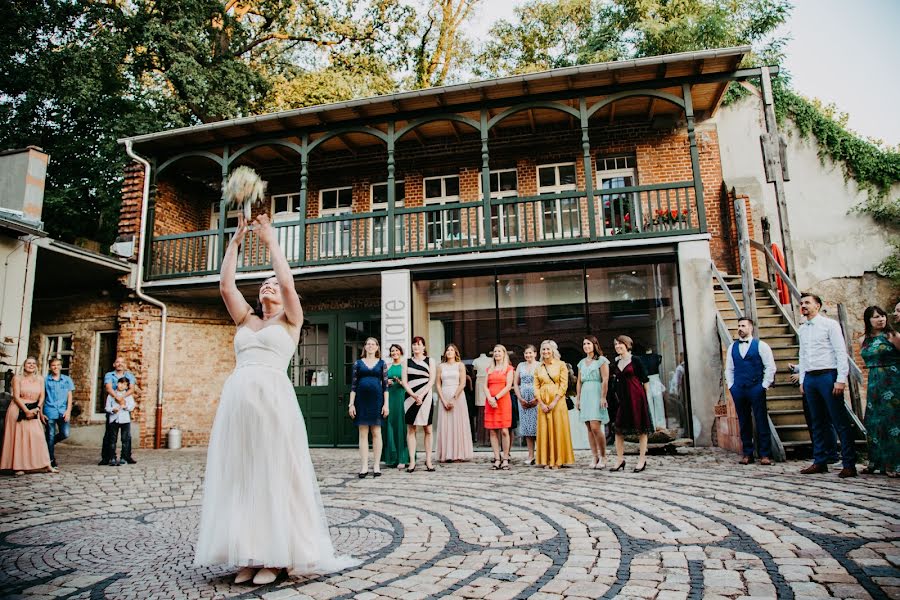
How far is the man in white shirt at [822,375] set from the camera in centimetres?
615

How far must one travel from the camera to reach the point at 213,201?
14.9 meters

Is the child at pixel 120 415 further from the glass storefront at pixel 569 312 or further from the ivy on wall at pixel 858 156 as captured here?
the ivy on wall at pixel 858 156

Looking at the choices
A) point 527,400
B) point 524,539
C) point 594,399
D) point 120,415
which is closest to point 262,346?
point 524,539

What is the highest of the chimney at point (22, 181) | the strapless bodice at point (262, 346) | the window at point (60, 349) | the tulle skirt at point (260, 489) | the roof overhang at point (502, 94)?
the roof overhang at point (502, 94)

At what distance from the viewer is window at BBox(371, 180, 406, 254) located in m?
12.0

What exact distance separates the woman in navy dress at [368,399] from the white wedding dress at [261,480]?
13.1 feet

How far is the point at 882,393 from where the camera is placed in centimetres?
598

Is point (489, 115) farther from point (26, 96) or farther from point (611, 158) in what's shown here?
point (26, 96)

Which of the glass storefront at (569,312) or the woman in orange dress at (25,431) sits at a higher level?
the glass storefront at (569,312)

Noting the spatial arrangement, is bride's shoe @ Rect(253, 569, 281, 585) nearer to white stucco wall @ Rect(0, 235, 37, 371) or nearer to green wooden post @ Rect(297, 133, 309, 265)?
white stucco wall @ Rect(0, 235, 37, 371)

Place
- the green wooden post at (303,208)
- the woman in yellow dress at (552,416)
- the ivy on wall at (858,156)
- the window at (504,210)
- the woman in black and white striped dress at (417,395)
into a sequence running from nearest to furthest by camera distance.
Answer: the woman in yellow dress at (552,416), the woman in black and white striped dress at (417,395), the window at (504,210), the green wooden post at (303,208), the ivy on wall at (858,156)

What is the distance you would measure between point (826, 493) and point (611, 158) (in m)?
9.21

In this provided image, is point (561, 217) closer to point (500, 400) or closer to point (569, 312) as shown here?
point (569, 312)

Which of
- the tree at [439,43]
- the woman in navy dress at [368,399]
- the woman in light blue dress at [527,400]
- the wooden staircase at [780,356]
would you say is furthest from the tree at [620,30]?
the woman in navy dress at [368,399]
